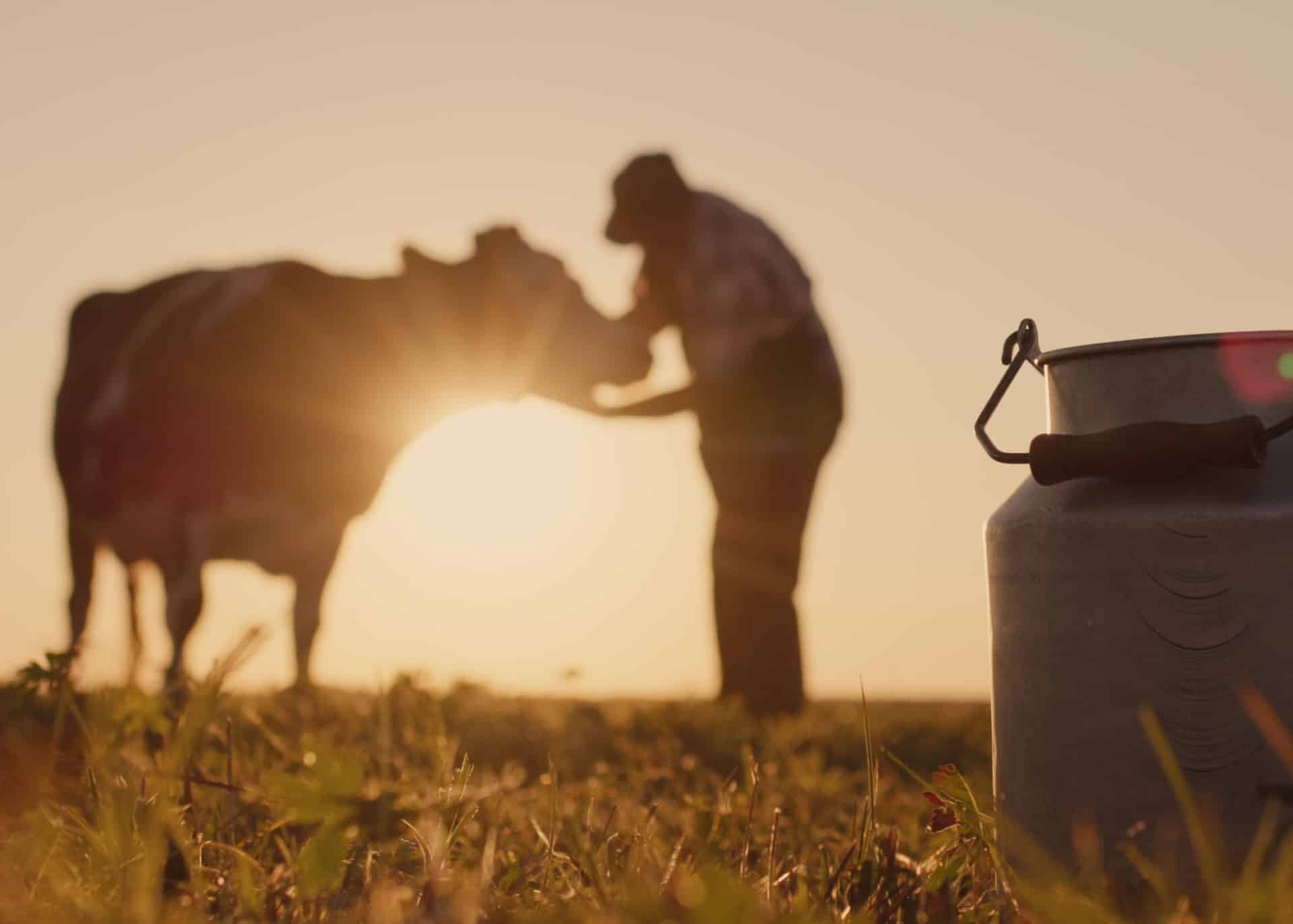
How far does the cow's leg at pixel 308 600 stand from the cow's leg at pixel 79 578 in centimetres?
148

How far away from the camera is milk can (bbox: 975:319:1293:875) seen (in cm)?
206

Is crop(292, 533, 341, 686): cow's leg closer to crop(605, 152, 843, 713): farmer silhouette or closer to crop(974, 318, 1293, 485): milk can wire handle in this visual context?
crop(605, 152, 843, 713): farmer silhouette

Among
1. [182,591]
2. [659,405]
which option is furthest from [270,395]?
[659,405]

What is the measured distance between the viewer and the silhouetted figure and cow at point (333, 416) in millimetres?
7789

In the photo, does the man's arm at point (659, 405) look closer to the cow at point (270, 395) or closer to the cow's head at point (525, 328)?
the cow at point (270, 395)

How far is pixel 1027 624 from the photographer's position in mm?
2262

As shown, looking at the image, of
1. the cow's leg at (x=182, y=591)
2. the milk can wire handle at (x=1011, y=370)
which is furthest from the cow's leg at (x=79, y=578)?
the milk can wire handle at (x=1011, y=370)

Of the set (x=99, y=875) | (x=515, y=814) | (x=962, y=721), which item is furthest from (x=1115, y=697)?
(x=962, y=721)

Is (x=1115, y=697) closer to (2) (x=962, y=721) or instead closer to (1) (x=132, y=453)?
(2) (x=962, y=721)

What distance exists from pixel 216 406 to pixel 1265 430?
22.2ft

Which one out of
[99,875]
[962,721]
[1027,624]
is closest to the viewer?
[99,875]

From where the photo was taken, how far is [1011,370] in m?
2.50

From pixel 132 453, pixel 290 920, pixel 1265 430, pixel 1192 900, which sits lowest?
pixel 1192 900

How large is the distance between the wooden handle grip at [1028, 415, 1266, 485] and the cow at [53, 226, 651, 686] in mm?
6305
